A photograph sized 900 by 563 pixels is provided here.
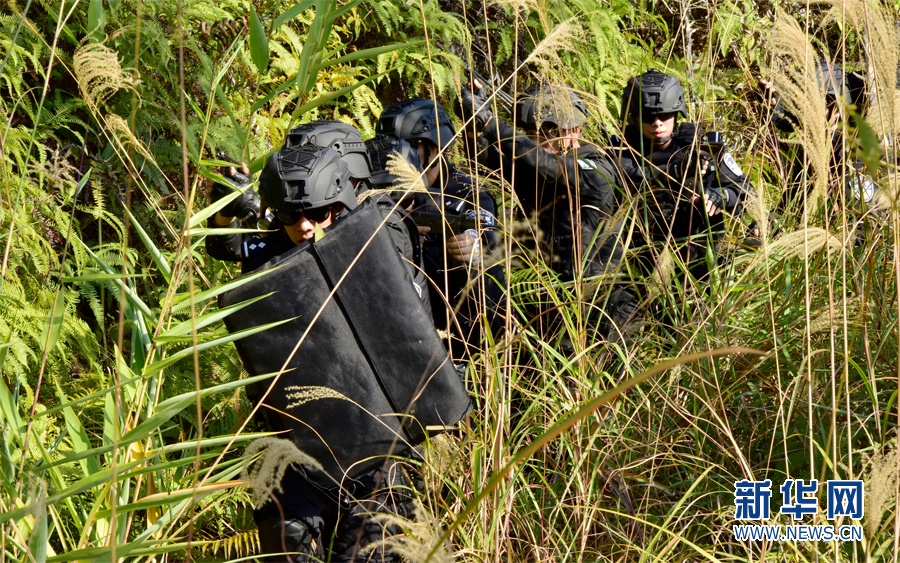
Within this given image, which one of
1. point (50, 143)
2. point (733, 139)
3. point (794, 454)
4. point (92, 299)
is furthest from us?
point (733, 139)

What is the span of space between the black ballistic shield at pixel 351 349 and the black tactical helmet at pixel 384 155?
1359 mm

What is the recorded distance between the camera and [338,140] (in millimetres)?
3445

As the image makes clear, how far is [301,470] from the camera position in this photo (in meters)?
2.46

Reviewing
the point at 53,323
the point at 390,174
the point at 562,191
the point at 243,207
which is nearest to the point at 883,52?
the point at 53,323

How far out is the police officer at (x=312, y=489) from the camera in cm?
248

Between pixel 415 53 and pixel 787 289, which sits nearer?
pixel 787 289

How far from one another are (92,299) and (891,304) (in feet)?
11.6

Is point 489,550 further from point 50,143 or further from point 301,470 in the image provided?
point 50,143

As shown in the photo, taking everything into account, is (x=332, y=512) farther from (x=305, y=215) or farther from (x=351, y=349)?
(x=305, y=215)

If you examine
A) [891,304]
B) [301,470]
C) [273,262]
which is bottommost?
[301,470]

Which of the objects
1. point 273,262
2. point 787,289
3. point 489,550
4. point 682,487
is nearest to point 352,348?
point 273,262

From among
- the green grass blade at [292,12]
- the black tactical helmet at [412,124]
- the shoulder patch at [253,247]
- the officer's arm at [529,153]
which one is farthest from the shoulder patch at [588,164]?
the green grass blade at [292,12]

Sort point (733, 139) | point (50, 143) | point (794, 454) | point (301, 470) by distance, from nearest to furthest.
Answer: point (794, 454)
point (301, 470)
point (50, 143)
point (733, 139)

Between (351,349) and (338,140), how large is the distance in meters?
1.42
